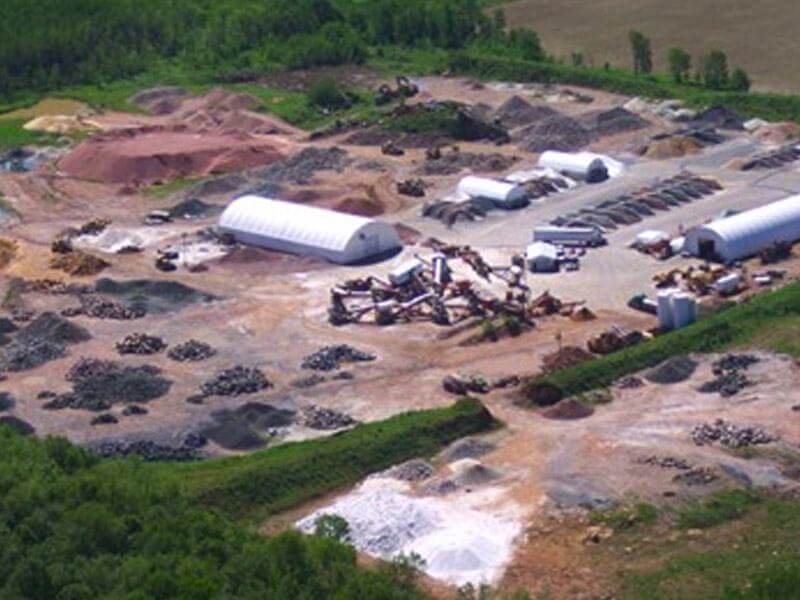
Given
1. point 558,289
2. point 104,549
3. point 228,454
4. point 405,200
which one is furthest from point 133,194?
point 104,549

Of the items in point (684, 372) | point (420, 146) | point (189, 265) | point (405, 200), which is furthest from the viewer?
point (420, 146)

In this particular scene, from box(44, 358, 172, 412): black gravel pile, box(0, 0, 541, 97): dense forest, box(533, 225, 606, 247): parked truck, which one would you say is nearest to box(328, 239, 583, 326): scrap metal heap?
box(533, 225, 606, 247): parked truck

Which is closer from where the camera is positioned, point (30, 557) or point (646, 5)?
point (30, 557)

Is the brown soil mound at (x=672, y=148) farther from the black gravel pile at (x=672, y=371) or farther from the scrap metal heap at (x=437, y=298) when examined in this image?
the black gravel pile at (x=672, y=371)

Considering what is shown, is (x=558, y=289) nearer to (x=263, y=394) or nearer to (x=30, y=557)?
(x=263, y=394)

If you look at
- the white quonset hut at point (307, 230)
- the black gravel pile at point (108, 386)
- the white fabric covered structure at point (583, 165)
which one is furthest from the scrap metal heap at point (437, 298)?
the white fabric covered structure at point (583, 165)

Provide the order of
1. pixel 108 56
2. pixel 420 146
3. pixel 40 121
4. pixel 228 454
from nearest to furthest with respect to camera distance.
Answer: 1. pixel 228 454
2. pixel 420 146
3. pixel 40 121
4. pixel 108 56

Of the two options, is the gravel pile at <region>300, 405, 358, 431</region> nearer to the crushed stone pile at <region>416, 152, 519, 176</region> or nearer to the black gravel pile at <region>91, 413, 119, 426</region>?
the black gravel pile at <region>91, 413, 119, 426</region>
